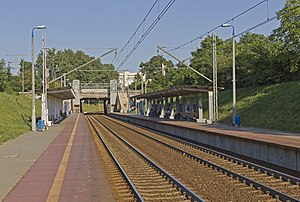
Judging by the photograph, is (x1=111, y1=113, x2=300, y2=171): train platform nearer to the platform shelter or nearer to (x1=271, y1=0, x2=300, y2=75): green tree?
the platform shelter

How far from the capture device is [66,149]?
919 inches

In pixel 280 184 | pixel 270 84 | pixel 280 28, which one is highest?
pixel 280 28

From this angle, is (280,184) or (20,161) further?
(20,161)

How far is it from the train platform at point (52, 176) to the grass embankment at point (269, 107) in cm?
1830

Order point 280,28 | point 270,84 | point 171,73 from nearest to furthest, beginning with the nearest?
point 280,28, point 270,84, point 171,73

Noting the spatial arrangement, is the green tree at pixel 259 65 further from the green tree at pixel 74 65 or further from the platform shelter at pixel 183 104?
the green tree at pixel 74 65

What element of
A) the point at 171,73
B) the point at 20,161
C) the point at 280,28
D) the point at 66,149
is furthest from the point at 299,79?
the point at 171,73

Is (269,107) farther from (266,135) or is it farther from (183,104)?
(266,135)

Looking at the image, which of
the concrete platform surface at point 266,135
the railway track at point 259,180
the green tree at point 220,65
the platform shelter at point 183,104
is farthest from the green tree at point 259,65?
the railway track at point 259,180

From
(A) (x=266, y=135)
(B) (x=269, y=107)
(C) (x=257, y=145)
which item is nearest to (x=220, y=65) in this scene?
(B) (x=269, y=107)

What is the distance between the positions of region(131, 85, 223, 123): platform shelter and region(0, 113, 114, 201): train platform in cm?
2059

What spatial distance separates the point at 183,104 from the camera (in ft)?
176

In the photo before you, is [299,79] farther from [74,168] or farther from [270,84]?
[74,168]

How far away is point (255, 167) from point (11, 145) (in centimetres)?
1433
